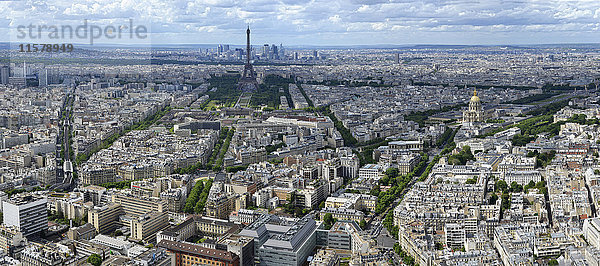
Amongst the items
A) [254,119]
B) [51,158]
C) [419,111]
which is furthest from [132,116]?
[419,111]

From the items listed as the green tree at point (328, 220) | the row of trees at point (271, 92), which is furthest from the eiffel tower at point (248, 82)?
the green tree at point (328, 220)

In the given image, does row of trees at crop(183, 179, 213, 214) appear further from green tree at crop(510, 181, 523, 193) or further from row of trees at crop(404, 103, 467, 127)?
row of trees at crop(404, 103, 467, 127)

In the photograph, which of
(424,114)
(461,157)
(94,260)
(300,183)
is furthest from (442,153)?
(94,260)

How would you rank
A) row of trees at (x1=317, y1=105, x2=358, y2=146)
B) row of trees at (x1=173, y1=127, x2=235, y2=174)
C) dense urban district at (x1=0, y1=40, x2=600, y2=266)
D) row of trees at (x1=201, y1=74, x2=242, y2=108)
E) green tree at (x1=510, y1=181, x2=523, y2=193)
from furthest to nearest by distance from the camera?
1. row of trees at (x1=201, y1=74, x2=242, y2=108)
2. row of trees at (x1=317, y1=105, x2=358, y2=146)
3. row of trees at (x1=173, y1=127, x2=235, y2=174)
4. green tree at (x1=510, y1=181, x2=523, y2=193)
5. dense urban district at (x1=0, y1=40, x2=600, y2=266)

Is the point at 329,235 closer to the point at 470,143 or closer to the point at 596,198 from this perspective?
the point at 596,198

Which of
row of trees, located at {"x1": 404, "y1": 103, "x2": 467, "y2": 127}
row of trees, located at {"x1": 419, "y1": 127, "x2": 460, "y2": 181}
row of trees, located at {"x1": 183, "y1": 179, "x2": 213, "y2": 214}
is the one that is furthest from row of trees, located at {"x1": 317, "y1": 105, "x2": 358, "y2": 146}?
row of trees, located at {"x1": 183, "y1": 179, "x2": 213, "y2": 214}
